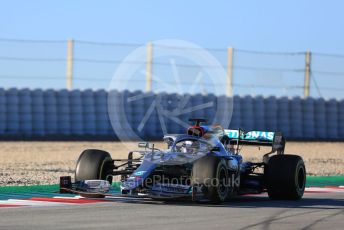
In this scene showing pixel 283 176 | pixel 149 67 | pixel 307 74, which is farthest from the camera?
pixel 307 74

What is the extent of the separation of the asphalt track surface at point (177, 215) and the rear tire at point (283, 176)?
297 mm

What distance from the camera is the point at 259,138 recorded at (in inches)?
653

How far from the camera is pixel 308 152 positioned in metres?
31.0

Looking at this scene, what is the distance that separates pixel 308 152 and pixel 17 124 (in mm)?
9834

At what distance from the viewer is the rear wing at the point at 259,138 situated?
1642 centimetres

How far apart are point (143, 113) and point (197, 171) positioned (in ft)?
68.3

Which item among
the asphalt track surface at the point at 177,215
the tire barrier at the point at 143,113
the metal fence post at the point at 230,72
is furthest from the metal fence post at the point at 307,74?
the asphalt track surface at the point at 177,215

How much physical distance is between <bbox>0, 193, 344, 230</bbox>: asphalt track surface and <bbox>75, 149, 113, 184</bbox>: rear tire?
1.70ft

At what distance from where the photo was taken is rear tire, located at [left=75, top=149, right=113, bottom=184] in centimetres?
1485

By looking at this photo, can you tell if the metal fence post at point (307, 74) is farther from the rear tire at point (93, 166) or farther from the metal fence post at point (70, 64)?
the rear tire at point (93, 166)

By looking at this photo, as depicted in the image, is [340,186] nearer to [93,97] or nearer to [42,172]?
[42,172]

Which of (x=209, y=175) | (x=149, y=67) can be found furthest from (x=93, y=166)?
(x=149, y=67)

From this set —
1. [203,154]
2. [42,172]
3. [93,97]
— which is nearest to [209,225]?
[203,154]

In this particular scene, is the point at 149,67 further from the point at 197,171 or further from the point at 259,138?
the point at 197,171
